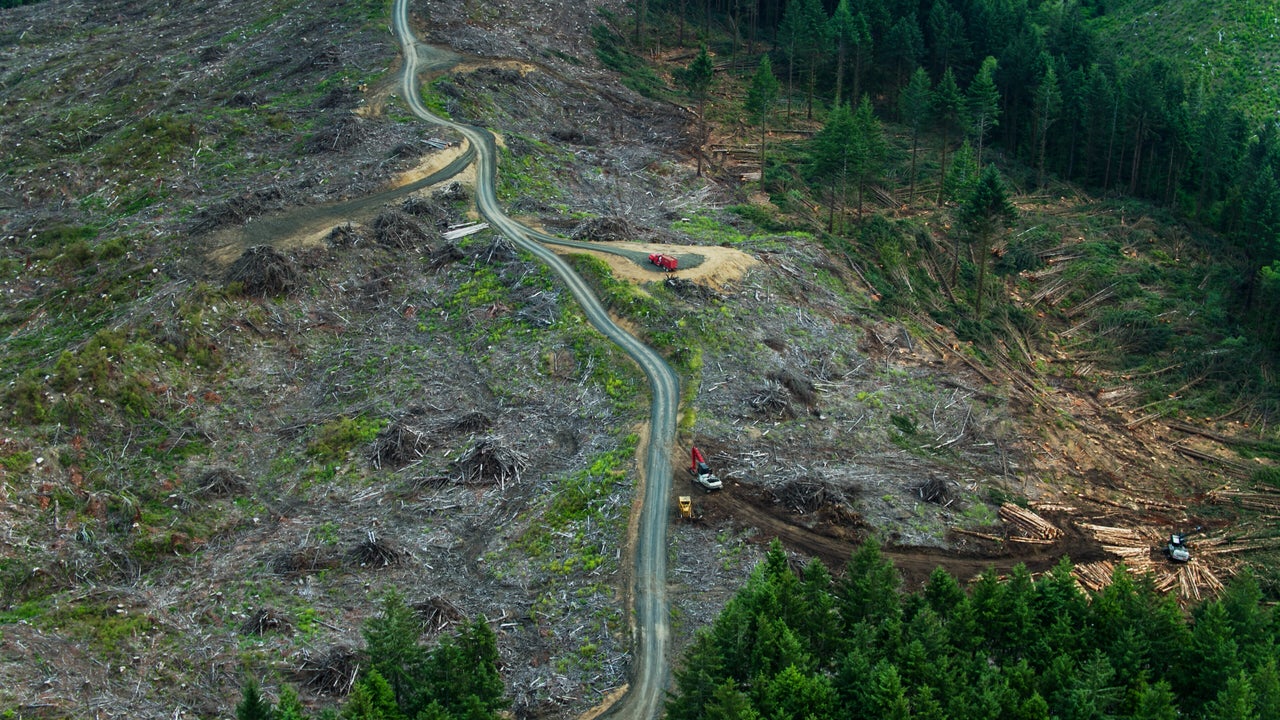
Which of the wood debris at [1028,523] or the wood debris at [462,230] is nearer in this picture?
the wood debris at [1028,523]

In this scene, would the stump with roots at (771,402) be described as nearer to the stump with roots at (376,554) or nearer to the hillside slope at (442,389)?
the hillside slope at (442,389)

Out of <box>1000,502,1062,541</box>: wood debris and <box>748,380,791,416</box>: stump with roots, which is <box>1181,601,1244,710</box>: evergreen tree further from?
<box>748,380,791,416</box>: stump with roots

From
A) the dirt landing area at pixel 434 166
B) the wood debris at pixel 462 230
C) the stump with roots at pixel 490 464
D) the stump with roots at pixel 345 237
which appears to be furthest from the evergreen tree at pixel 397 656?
the dirt landing area at pixel 434 166

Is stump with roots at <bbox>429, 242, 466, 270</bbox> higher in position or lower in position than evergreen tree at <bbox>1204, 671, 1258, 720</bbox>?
higher

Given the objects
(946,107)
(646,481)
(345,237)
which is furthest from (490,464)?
(946,107)

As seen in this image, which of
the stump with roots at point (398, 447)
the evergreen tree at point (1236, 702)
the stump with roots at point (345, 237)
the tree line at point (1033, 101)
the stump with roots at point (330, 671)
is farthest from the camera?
the tree line at point (1033, 101)

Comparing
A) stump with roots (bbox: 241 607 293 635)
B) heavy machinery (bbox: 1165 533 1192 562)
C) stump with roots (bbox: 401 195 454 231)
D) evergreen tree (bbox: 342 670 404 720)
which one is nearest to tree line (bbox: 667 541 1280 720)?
evergreen tree (bbox: 342 670 404 720)
